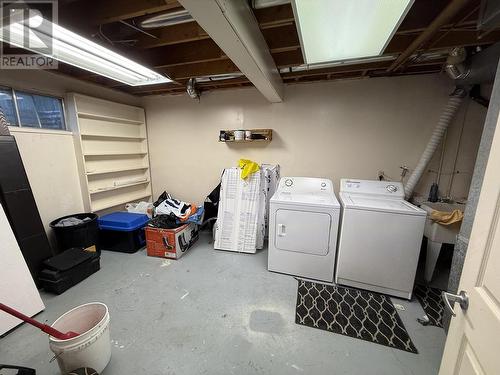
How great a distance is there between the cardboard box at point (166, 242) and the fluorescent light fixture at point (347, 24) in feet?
8.49

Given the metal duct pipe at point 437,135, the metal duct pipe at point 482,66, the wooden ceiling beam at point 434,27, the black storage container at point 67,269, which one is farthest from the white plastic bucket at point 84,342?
the metal duct pipe at point 482,66

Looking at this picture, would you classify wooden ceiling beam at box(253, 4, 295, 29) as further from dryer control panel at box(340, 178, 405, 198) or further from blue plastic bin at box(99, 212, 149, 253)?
blue plastic bin at box(99, 212, 149, 253)

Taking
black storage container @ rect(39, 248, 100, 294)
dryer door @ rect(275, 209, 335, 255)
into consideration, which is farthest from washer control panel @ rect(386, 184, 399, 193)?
black storage container @ rect(39, 248, 100, 294)

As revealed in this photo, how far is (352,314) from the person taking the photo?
191cm

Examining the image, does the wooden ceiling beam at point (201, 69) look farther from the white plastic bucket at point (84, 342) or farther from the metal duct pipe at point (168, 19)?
the white plastic bucket at point (84, 342)

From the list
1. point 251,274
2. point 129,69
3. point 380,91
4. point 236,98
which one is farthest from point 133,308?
point 380,91

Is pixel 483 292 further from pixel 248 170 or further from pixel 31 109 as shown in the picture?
pixel 31 109

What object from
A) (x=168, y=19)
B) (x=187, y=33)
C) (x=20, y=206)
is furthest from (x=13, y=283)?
(x=187, y=33)

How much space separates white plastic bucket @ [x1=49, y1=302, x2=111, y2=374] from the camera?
3.99ft

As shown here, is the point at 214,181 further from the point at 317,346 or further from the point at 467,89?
the point at 467,89

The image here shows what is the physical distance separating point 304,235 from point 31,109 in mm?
3654

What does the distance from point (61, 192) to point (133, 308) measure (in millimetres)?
1984

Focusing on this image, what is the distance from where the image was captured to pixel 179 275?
8.10ft

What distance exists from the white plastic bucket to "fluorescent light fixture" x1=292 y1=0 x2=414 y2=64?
237 cm
